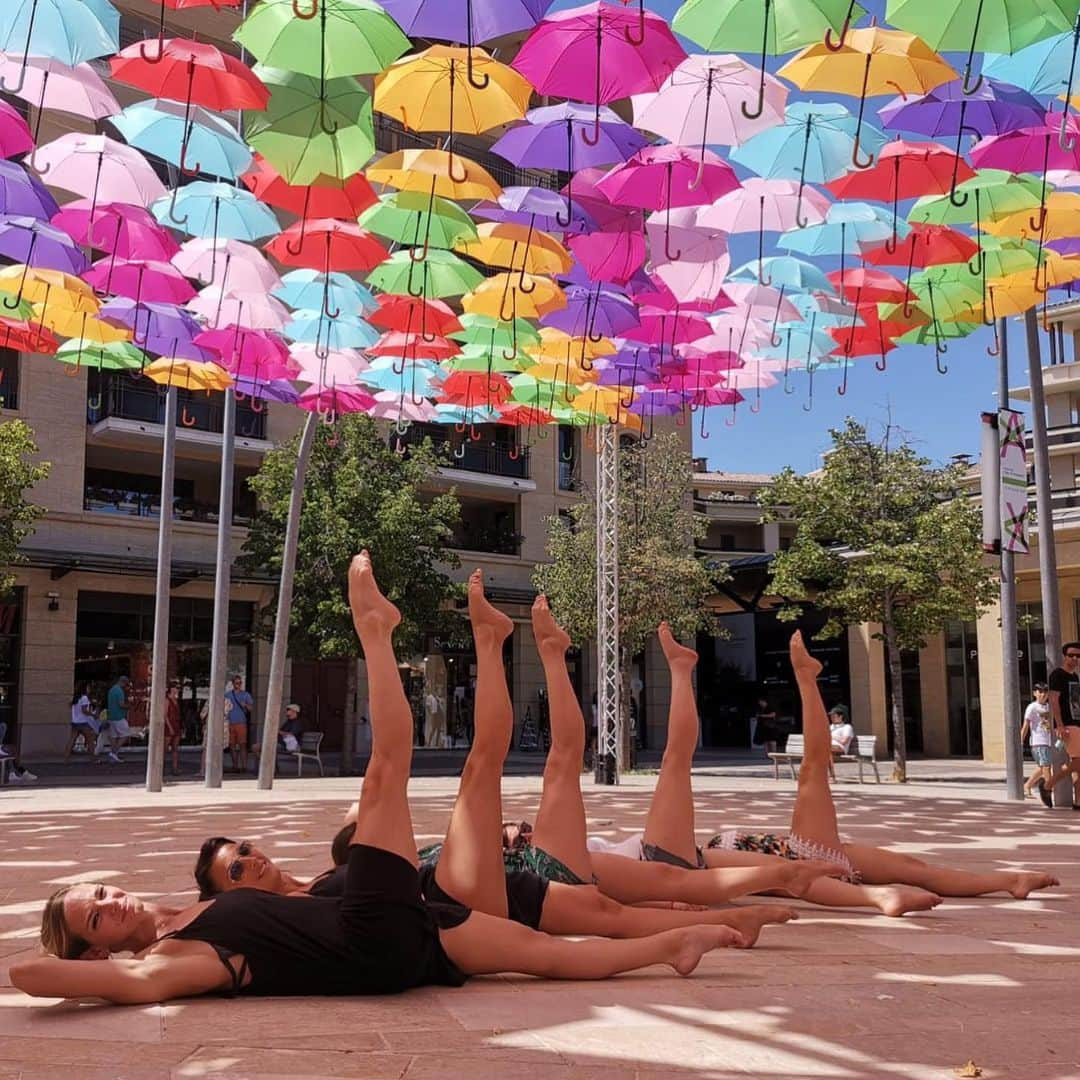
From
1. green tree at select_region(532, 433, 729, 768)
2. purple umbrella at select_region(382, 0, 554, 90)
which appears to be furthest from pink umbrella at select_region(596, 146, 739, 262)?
green tree at select_region(532, 433, 729, 768)

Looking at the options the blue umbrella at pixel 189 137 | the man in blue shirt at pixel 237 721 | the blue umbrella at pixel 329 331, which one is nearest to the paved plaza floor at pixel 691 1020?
the blue umbrella at pixel 189 137

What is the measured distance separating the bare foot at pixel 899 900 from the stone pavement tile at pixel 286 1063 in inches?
115

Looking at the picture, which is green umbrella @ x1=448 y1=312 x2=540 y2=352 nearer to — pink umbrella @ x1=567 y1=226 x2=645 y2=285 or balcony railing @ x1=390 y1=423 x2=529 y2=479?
pink umbrella @ x1=567 y1=226 x2=645 y2=285

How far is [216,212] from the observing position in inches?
364

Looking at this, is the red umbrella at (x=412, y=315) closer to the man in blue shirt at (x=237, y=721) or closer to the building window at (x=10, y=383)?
the man in blue shirt at (x=237, y=721)

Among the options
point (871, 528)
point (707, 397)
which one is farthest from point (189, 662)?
point (707, 397)

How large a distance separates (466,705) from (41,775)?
13739 mm

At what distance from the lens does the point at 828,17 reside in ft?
21.7

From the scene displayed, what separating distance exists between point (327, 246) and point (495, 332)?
2.30 metres

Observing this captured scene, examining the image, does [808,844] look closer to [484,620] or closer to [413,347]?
[484,620]

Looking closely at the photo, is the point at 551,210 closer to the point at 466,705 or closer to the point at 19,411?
the point at 19,411

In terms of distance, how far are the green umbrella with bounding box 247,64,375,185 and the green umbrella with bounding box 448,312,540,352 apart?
2908 millimetres

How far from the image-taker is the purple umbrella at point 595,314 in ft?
34.8

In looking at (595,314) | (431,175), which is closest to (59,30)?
(431,175)
